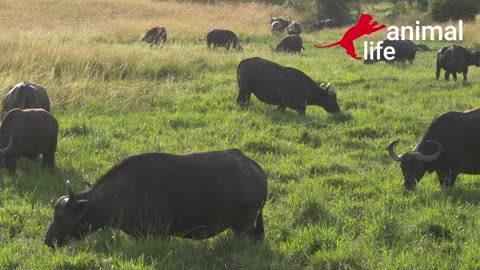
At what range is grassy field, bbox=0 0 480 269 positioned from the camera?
4727 millimetres

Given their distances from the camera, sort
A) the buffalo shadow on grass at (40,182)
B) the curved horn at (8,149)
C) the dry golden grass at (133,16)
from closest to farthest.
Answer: the buffalo shadow on grass at (40,182), the curved horn at (8,149), the dry golden grass at (133,16)

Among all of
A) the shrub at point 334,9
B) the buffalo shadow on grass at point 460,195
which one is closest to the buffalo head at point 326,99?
the buffalo shadow on grass at point 460,195

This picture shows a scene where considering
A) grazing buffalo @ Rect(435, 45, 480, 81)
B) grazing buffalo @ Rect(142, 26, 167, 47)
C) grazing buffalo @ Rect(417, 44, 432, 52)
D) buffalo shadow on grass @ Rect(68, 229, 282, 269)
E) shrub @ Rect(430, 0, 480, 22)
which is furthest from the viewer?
shrub @ Rect(430, 0, 480, 22)

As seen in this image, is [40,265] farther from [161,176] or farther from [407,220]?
[407,220]

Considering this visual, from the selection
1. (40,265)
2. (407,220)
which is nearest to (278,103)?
(407,220)

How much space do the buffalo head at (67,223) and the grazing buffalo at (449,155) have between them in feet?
13.2

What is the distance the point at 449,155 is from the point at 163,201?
4.07 m

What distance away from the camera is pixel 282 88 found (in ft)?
36.8

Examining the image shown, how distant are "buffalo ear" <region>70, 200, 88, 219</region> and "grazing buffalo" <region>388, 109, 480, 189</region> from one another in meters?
4.01

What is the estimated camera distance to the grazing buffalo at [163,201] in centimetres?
461

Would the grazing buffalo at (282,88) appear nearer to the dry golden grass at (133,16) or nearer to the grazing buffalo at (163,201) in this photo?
the grazing buffalo at (163,201)

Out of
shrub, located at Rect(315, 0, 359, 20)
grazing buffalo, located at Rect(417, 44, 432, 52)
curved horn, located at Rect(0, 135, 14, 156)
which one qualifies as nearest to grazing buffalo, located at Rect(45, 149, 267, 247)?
curved horn, located at Rect(0, 135, 14, 156)

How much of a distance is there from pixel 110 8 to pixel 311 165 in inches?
1309

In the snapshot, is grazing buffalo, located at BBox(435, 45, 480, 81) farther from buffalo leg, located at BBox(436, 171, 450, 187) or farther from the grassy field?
buffalo leg, located at BBox(436, 171, 450, 187)
